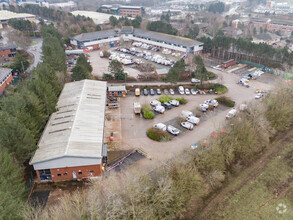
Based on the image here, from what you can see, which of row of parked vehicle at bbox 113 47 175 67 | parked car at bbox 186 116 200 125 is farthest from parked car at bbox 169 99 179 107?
row of parked vehicle at bbox 113 47 175 67

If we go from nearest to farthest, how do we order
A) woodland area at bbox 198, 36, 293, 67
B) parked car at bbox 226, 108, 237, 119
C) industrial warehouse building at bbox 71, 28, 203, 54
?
parked car at bbox 226, 108, 237, 119 → woodland area at bbox 198, 36, 293, 67 → industrial warehouse building at bbox 71, 28, 203, 54

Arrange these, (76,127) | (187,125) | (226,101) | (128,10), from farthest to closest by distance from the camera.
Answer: (128,10) → (226,101) → (187,125) → (76,127)

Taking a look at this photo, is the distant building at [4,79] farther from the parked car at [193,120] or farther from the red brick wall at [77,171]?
the parked car at [193,120]

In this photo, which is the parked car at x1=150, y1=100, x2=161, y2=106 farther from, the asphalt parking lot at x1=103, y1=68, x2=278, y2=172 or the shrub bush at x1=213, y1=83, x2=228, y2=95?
the shrub bush at x1=213, y1=83, x2=228, y2=95

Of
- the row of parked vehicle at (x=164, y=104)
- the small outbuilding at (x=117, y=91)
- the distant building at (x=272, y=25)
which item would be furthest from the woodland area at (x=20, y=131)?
the distant building at (x=272, y=25)

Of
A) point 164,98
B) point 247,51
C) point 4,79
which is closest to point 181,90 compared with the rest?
point 164,98

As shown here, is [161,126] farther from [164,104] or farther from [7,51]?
[7,51]
